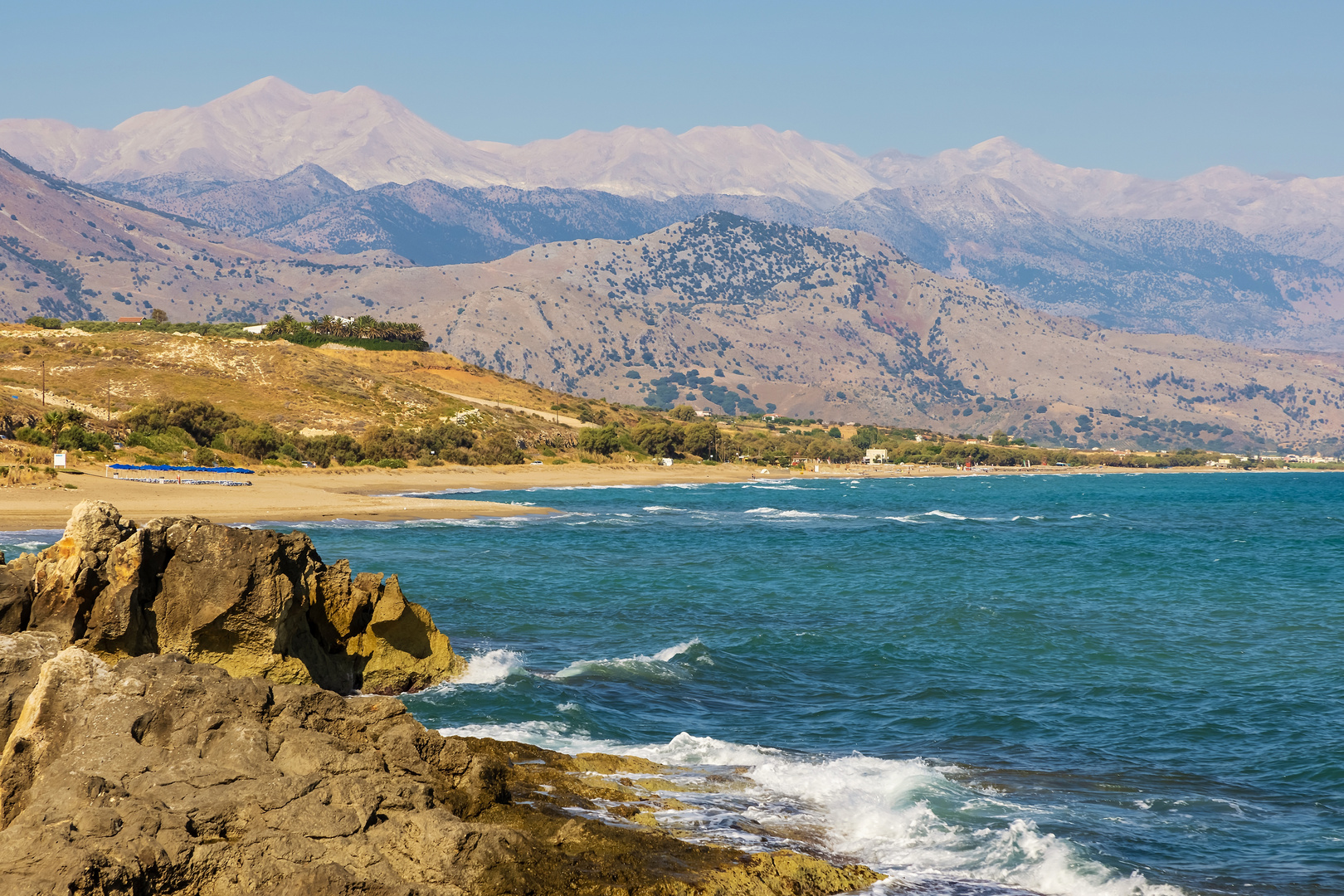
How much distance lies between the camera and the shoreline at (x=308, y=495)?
2023 inches

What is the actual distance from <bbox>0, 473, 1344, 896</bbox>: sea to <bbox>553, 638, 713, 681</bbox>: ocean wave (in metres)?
0.13

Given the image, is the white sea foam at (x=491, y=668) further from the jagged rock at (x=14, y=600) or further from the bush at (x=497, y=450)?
the bush at (x=497, y=450)

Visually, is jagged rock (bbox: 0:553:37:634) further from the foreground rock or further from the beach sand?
the beach sand

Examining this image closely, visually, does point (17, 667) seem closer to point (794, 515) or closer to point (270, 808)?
point (270, 808)

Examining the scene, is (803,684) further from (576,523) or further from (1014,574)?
(576,523)

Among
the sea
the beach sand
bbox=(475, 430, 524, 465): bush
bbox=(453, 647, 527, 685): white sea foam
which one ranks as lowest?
the sea

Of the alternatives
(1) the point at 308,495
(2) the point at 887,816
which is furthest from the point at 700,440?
(2) the point at 887,816

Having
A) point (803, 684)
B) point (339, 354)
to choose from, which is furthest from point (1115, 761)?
point (339, 354)

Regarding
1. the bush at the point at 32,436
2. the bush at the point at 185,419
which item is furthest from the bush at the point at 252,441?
the bush at the point at 32,436

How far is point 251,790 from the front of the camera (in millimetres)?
10711

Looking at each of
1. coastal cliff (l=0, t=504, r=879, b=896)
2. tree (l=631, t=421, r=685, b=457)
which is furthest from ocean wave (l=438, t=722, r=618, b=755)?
tree (l=631, t=421, r=685, b=457)

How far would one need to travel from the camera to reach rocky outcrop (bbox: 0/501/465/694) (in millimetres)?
16062

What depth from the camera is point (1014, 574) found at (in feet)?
156

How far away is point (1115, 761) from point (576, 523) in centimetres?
4879
